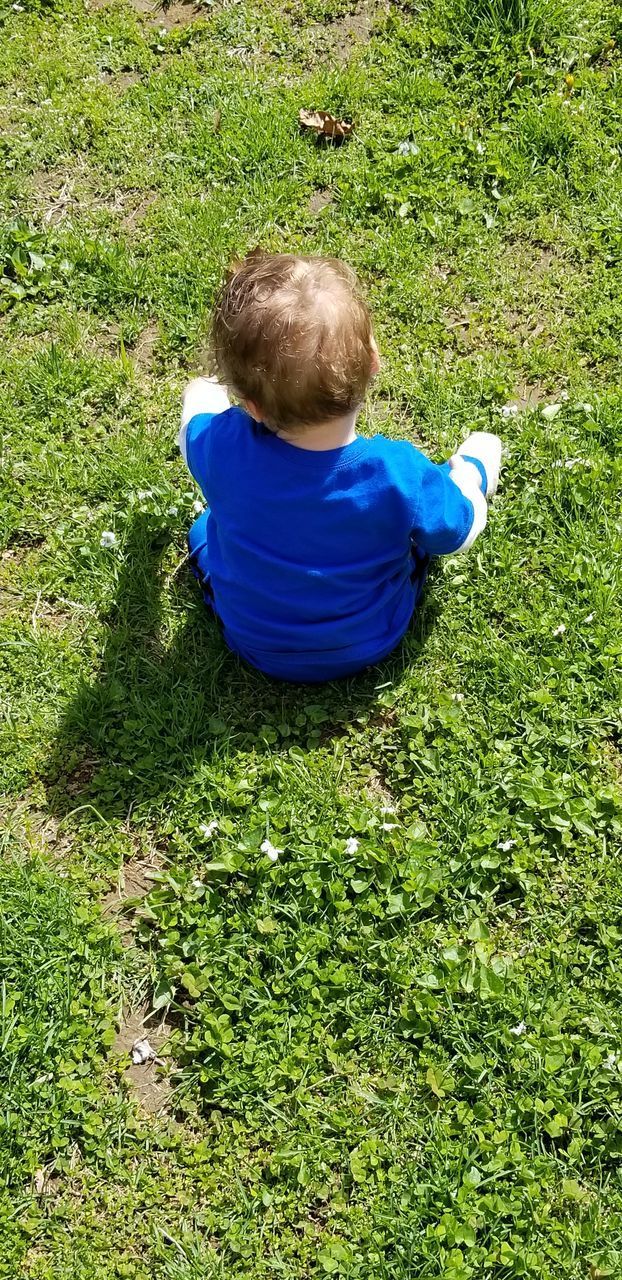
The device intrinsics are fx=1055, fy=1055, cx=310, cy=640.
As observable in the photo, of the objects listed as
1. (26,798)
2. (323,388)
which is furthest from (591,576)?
(26,798)

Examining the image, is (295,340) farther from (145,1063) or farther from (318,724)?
(145,1063)

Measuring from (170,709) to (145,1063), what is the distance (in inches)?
43.5

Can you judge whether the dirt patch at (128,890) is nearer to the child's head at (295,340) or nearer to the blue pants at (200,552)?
the blue pants at (200,552)

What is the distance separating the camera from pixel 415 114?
4766 millimetres

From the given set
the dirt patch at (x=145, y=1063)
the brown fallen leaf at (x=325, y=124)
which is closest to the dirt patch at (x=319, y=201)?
the brown fallen leaf at (x=325, y=124)

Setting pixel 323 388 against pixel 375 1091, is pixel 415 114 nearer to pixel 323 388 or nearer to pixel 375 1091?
pixel 323 388

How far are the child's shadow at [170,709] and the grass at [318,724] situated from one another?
12 millimetres

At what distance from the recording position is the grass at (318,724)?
2.73m

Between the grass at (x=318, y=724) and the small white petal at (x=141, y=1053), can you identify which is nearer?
the grass at (x=318, y=724)

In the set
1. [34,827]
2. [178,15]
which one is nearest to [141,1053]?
[34,827]

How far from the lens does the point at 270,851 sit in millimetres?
3105

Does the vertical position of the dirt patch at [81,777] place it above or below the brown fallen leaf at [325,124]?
below

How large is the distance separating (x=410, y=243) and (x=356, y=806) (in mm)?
2506

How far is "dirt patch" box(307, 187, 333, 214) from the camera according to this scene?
4.64 metres
